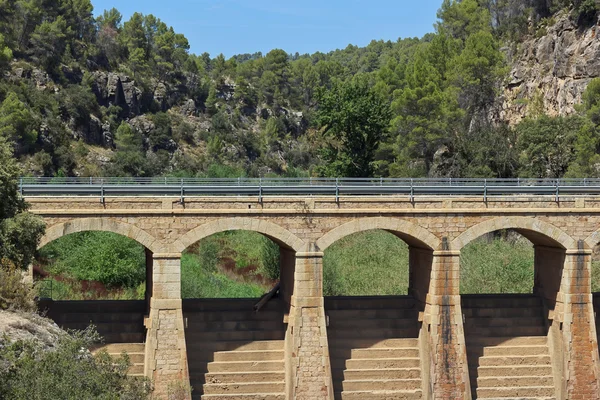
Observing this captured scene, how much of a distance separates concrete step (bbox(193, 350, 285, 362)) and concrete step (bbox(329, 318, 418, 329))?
3.26 m

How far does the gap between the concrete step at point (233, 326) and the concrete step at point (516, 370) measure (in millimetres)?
10074

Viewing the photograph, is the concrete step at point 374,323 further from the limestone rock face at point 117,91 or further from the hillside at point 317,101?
the limestone rock face at point 117,91

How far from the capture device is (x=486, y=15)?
9531cm

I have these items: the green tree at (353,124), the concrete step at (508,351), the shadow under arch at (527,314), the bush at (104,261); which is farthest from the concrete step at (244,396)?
the green tree at (353,124)

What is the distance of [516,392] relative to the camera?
37.8 m

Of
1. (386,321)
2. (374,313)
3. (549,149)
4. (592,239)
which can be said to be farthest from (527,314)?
(549,149)

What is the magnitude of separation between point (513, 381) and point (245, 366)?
12.9 metres

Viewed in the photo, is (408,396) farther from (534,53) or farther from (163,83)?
(163,83)

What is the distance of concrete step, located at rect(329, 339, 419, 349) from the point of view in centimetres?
3762

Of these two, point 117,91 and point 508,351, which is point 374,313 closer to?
point 508,351

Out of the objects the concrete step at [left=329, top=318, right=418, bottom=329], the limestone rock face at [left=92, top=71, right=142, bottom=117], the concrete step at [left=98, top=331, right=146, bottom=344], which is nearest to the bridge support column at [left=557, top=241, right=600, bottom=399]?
the concrete step at [left=329, top=318, right=418, bottom=329]

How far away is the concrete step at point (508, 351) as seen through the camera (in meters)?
38.4

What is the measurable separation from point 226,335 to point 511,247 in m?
32.1

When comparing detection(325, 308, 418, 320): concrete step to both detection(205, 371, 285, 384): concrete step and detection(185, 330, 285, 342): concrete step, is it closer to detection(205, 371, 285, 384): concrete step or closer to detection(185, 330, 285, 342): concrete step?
detection(185, 330, 285, 342): concrete step
